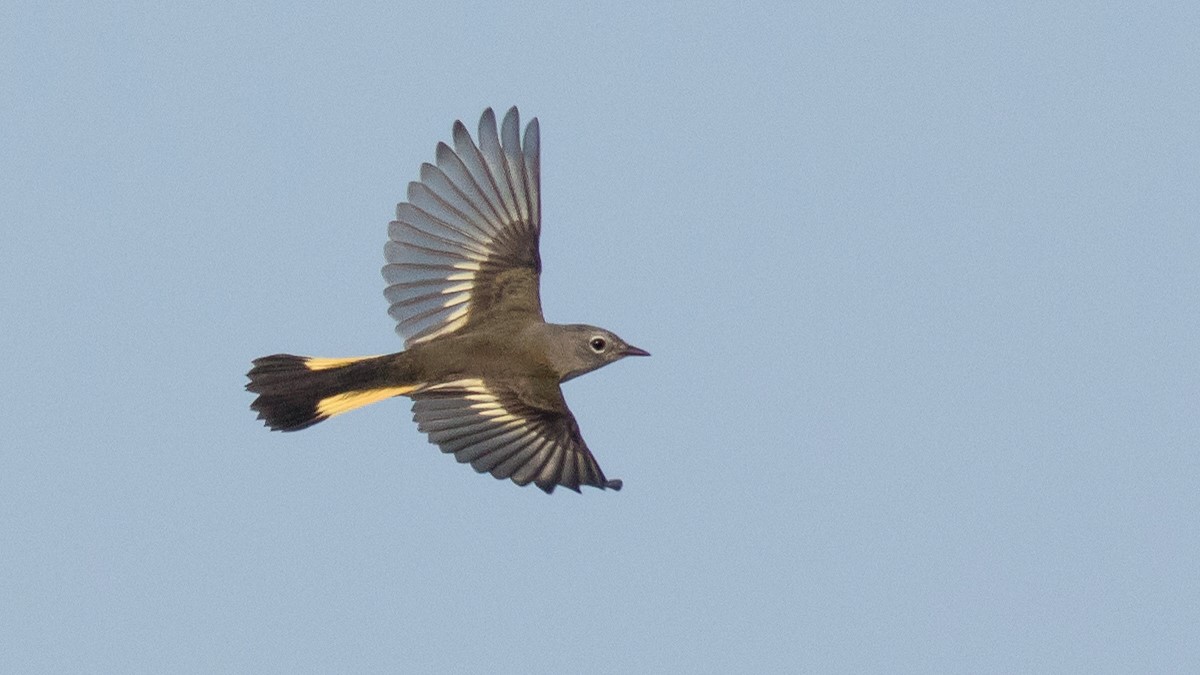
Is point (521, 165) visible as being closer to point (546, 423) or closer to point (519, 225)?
point (519, 225)

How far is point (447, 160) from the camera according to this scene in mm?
9625

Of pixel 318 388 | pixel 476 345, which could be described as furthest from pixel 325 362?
pixel 476 345

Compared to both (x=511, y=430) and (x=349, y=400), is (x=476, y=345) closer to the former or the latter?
(x=511, y=430)

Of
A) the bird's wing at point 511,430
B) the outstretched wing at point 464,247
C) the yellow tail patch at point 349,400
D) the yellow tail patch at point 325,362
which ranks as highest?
the outstretched wing at point 464,247

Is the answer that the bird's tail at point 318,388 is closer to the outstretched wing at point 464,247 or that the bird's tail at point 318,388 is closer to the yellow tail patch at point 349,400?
the yellow tail patch at point 349,400

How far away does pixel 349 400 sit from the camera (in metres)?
9.24

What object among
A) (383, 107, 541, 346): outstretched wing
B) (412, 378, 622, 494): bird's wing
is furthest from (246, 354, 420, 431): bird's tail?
(383, 107, 541, 346): outstretched wing

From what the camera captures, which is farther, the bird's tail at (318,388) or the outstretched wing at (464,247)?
the outstretched wing at (464,247)

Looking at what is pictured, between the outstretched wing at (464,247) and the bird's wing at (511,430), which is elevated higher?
the outstretched wing at (464,247)

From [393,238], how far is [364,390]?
1.02 metres

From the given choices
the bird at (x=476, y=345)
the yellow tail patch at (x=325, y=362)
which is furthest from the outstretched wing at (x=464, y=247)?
the yellow tail patch at (x=325, y=362)

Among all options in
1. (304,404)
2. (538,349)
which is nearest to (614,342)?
(538,349)

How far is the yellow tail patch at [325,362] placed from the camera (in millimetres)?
9391

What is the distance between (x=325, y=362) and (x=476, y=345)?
34.8 inches
